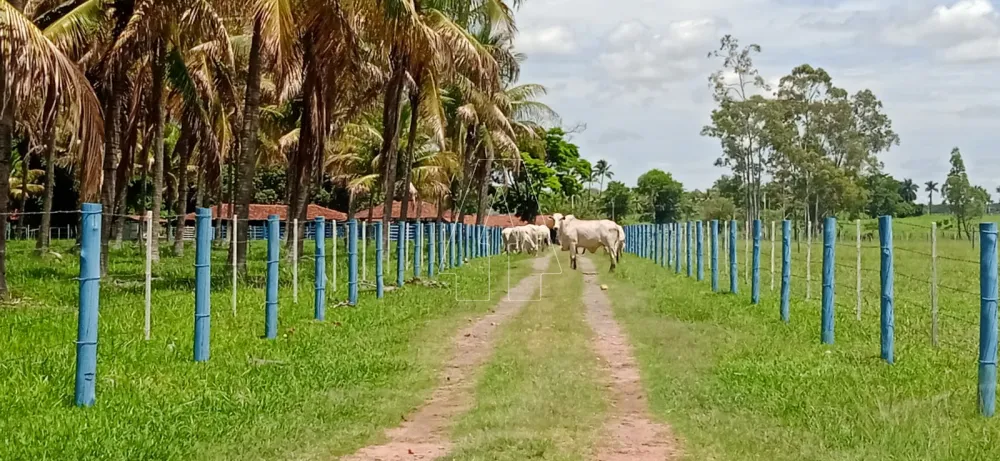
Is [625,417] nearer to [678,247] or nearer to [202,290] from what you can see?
[202,290]

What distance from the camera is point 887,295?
1016cm

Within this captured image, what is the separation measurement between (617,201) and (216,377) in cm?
6638

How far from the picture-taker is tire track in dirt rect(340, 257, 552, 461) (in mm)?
6932

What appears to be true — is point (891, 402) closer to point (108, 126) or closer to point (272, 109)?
point (108, 126)

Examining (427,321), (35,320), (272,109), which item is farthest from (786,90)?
(35,320)

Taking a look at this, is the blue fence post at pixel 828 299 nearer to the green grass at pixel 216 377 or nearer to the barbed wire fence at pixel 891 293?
the barbed wire fence at pixel 891 293

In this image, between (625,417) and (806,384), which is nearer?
(625,417)

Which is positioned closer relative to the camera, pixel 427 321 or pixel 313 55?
pixel 427 321

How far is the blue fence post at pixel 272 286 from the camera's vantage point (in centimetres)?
1200

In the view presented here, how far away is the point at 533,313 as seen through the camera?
52.4 feet

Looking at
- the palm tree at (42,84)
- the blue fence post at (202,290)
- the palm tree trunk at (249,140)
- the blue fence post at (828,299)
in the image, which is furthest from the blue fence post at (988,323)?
the palm tree trunk at (249,140)

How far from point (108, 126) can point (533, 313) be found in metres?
9.64

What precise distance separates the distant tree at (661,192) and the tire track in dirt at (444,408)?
82854 mm

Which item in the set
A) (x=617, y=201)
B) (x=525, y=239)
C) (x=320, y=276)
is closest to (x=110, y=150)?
(x=320, y=276)
